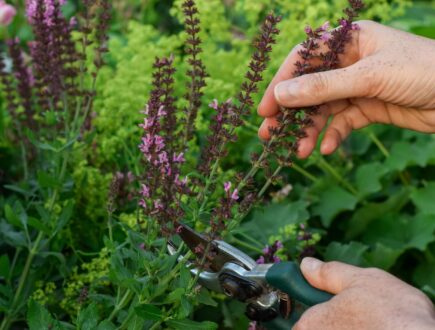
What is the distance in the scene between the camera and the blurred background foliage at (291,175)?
2.16 m

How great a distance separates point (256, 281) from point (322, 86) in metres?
0.42

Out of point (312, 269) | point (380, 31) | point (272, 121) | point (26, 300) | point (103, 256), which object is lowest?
point (26, 300)

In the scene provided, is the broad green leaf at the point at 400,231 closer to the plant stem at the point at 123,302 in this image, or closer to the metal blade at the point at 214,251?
the metal blade at the point at 214,251

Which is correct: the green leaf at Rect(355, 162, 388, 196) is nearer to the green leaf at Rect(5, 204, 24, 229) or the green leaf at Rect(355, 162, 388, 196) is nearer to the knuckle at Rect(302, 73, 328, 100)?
the knuckle at Rect(302, 73, 328, 100)

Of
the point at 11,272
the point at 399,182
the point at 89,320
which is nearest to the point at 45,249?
the point at 11,272

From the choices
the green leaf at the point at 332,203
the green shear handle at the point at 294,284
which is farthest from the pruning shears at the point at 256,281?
the green leaf at the point at 332,203

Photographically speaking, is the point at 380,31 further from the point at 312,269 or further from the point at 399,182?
the point at 399,182

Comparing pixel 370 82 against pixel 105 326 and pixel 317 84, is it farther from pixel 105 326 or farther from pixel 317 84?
pixel 105 326

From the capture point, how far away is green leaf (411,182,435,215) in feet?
8.05

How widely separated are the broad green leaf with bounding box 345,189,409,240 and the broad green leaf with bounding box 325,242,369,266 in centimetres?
29

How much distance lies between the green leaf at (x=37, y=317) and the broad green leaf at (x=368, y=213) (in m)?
1.21

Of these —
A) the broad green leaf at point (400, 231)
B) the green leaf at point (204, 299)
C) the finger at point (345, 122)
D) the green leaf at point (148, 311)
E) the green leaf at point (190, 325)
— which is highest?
the finger at point (345, 122)

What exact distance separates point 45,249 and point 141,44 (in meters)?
0.95

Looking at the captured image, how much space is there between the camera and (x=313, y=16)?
2734 mm
